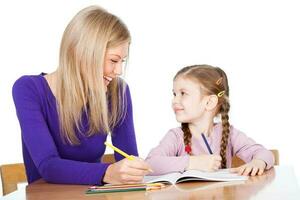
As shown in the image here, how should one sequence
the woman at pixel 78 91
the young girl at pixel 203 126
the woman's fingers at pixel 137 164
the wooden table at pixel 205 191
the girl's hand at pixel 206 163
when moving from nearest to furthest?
the wooden table at pixel 205 191 < the woman's fingers at pixel 137 164 < the girl's hand at pixel 206 163 < the woman at pixel 78 91 < the young girl at pixel 203 126

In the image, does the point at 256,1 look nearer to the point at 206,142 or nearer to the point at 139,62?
the point at 139,62

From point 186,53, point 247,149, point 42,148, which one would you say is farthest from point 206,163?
point 186,53

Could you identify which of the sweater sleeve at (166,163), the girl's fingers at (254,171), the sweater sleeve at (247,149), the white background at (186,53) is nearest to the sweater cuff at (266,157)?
the sweater sleeve at (247,149)

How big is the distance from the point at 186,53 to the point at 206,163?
2.13 metres

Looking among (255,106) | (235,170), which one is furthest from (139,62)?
(235,170)

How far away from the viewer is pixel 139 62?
151 inches

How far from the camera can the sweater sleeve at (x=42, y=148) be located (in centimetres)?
158

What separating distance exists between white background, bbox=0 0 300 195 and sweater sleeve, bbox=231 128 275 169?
1.81 meters

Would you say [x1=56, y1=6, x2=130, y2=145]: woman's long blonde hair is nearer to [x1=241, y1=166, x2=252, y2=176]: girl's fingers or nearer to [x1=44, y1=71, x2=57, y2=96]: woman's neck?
[x1=44, y1=71, x2=57, y2=96]: woman's neck

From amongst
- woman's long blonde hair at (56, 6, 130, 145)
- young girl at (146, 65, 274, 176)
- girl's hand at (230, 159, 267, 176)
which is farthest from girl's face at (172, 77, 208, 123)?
girl's hand at (230, 159, 267, 176)

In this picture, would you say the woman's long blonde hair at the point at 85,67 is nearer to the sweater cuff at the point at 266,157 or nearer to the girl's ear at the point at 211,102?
the girl's ear at the point at 211,102

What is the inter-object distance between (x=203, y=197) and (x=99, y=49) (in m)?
0.75

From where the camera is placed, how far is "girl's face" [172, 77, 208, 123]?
2010 mm

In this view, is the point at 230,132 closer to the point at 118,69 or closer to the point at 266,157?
the point at 266,157
